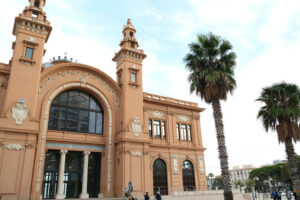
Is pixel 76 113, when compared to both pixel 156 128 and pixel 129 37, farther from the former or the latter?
pixel 129 37

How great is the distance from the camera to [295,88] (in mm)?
19703

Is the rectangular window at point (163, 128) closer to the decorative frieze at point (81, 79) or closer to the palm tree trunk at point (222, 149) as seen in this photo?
the decorative frieze at point (81, 79)

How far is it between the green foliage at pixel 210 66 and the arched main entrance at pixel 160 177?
39.3ft

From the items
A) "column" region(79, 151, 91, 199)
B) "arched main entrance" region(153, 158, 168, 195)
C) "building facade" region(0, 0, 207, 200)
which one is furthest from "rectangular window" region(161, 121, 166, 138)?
"column" region(79, 151, 91, 199)

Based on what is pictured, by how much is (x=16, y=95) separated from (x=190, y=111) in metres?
20.6

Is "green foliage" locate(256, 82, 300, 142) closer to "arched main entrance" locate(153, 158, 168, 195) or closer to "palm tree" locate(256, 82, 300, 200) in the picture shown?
"palm tree" locate(256, 82, 300, 200)

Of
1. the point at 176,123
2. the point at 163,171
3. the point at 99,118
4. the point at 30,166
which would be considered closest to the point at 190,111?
the point at 176,123

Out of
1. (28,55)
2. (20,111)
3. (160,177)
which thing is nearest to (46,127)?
(20,111)

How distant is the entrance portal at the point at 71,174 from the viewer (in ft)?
68.9

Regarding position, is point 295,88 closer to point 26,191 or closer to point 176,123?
point 176,123

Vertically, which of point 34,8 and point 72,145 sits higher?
point 34,8

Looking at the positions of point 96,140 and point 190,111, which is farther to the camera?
point 190,111

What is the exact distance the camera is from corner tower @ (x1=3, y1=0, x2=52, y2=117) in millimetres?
19895

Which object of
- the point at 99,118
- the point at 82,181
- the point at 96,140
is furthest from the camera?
the point at 99,118
